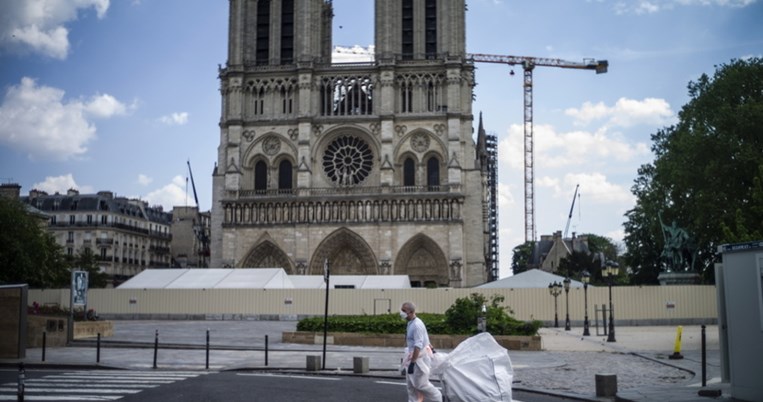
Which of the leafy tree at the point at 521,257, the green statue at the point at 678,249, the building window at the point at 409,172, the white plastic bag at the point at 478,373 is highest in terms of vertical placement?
the building window at the point at 409,172

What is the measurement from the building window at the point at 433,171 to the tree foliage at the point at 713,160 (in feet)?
68.0

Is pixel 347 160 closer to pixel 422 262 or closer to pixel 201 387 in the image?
pixel 422 262

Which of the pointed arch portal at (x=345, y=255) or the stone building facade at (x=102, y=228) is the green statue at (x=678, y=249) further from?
the stone building facade at (x=102, y=228)

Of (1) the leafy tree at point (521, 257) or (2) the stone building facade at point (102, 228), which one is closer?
(2) the stone building facade at point (102, 228)

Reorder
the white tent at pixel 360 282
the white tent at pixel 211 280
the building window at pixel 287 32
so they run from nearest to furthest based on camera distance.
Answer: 1. the white tent at pixel 211 280
2. the white tent at pixel 360 282
3. the building window at pixel 287 32

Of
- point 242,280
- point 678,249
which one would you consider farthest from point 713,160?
point 242,280

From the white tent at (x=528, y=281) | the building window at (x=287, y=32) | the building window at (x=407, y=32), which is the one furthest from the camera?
the building window at (x=287, y=32)

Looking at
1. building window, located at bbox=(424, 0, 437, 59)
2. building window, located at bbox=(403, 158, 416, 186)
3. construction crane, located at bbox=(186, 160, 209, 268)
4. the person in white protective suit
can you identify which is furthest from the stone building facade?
the person in white protective suit

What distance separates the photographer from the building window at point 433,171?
64.3 m

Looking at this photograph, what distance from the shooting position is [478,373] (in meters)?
11.0

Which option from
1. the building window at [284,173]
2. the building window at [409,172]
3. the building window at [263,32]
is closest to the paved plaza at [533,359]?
the building window at [409,172]

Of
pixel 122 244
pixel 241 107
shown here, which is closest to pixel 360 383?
pixel 241 107

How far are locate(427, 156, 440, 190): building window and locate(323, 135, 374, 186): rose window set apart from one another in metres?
4.58

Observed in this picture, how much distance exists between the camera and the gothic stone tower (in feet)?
204
